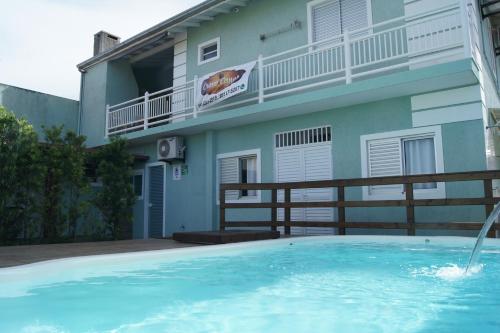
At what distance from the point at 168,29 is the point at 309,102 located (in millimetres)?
6234

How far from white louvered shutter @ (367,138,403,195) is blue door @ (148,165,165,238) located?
22.7 ft

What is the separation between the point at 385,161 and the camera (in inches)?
331

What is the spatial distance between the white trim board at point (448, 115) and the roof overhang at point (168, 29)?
20.2 feet

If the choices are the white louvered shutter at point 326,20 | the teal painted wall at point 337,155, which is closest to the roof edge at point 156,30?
the white louvered shutter at point 326,20

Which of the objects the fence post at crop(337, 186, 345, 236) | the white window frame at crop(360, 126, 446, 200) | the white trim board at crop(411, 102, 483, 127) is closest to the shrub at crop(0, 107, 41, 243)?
the fence post at crop(337, 186, 345, 236)

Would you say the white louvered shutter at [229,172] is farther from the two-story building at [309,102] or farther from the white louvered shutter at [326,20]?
the white louvered shutter at [326,20]

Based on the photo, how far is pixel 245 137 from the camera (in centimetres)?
1080

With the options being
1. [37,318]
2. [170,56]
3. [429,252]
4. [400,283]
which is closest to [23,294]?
[37,318]

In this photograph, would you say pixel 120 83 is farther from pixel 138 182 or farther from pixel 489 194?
pixel 489 194

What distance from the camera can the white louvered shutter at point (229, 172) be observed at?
1099 centimetres

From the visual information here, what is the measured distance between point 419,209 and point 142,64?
470 inches

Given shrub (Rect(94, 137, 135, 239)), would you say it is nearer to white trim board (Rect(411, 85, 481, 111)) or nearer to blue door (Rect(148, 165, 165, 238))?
blue door (Rect(148, 165, 165, 238))

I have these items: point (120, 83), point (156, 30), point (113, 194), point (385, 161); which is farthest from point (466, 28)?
point (120, 83)

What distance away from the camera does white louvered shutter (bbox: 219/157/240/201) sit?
1099cm
